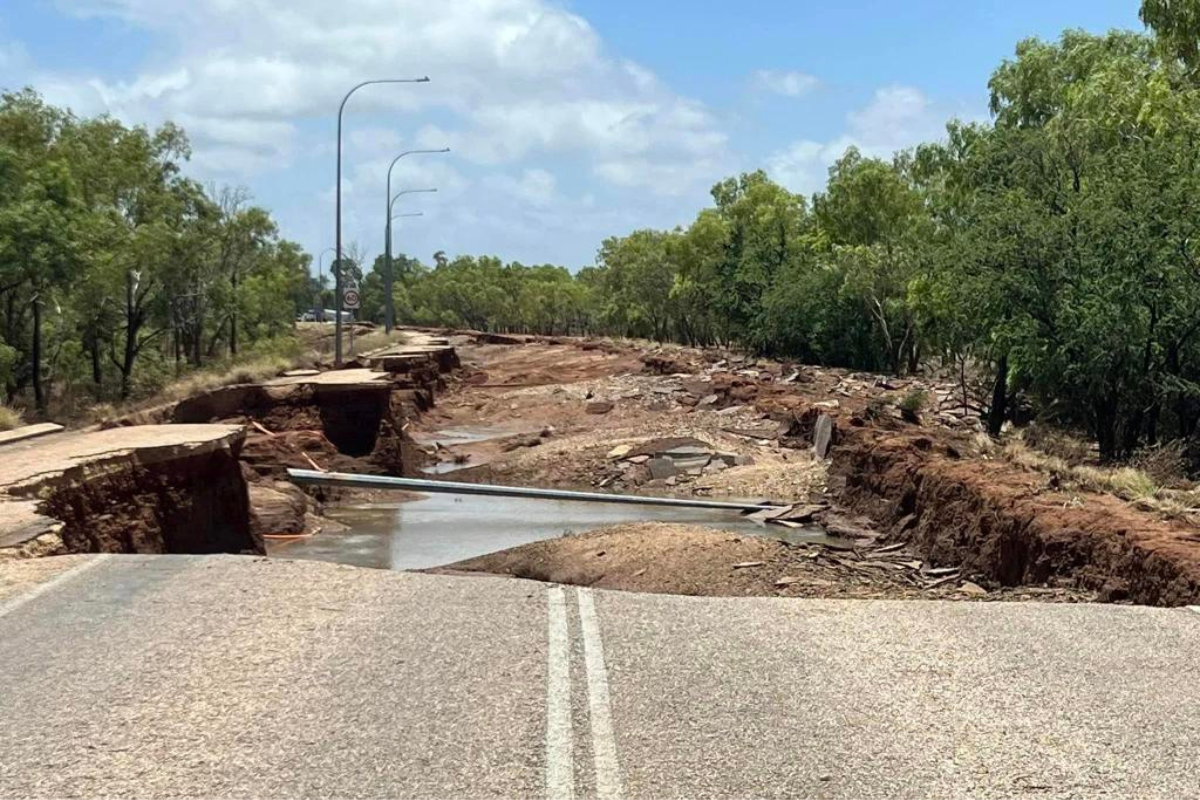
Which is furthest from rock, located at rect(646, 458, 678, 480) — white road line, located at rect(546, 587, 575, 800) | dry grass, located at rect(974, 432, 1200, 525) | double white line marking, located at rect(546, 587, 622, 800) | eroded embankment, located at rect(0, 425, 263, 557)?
white road line, located at rect(546, 587, 575, 800)

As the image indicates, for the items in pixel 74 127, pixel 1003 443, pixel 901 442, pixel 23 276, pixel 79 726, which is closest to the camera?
pixel 79 726

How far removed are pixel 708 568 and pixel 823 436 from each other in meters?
13.4

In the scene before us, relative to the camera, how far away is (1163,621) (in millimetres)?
7965

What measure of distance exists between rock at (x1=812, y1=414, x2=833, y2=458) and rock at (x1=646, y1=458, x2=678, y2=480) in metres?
3.07

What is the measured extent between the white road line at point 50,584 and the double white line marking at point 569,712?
11.5 feet

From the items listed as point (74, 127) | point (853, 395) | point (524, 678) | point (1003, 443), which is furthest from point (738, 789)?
point (74, 127)

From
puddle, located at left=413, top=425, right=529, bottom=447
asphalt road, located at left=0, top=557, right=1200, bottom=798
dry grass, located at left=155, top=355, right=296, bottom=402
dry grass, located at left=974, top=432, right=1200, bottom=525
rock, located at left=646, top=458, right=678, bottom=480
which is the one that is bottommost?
puddle, located at left=413, top=425, right=529, bottom=447

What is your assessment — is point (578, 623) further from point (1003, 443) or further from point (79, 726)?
point (1003, 443)

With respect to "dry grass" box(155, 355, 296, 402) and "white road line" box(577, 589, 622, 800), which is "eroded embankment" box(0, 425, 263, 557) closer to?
"white road line" box(577, 589, 622, 800)

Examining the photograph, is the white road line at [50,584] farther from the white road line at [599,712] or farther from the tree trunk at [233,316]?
the tree trunk at [233,316]

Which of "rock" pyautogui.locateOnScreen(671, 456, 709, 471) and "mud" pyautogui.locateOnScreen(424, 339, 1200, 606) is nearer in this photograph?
"mud" pyautogui.locateOnScreen(424, 339, 1200, 606)

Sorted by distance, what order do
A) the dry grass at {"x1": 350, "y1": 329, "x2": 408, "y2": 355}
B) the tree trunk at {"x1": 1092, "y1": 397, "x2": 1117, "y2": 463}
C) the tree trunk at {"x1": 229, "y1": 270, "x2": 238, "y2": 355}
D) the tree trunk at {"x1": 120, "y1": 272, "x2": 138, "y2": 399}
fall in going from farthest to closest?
the dry grass at {"x1": 350, "y1": 329, "x2": 408, "y2": 355}, the tree trunk at {"x1": 229, "y1": 270, "x2": 238, "y2": 355}, the tree trunk at {"x1": 120, "y1": 272, "x2": 138, "y2": 399}, the tree trunk at {"x1": 1092, "y1": 397, "x2": 1117, "y2": 463}

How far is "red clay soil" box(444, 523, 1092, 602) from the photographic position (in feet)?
37.4

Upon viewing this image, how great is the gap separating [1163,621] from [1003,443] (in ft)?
45.0
